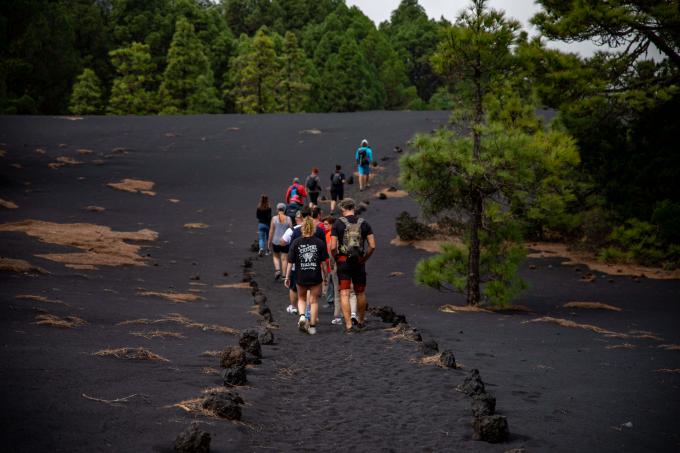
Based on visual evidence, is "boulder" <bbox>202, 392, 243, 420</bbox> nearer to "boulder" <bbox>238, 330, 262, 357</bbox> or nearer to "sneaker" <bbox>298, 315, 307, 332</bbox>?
"boulder" <bbox>238, 330, 262, 357</bbox>

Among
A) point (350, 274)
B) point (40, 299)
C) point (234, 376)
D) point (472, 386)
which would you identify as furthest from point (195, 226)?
point (472, 386)

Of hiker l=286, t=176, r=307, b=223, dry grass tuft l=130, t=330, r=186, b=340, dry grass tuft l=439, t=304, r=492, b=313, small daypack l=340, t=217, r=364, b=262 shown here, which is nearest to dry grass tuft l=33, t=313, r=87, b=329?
dry grass tuft l=130, t=330, r=186, b=340

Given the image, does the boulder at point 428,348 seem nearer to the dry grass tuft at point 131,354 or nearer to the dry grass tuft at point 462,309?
the dry grass tuft at point 131,354

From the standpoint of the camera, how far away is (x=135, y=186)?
31.5 meters

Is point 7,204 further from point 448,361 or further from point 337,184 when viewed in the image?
point 448,361

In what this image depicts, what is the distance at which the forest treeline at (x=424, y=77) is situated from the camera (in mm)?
16828

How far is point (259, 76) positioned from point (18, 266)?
167ft

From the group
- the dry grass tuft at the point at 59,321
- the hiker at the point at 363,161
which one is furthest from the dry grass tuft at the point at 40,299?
the hiker at the point at 363,161

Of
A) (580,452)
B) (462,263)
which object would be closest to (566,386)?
(580,452)

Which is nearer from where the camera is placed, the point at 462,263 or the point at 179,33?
the point at 462,263

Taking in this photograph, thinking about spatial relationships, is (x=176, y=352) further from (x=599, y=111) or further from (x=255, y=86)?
(x=255, y=86)

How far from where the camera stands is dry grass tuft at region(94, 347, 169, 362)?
26.0 feet

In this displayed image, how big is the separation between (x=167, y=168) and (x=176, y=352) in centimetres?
2758

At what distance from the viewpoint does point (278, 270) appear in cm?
1694
